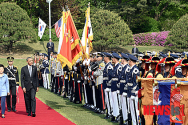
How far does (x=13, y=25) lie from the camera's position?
1332 inches

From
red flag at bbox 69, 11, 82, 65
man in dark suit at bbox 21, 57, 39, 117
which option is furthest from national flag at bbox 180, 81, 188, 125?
man in dark suit at bbox 21, 57, 39, 117

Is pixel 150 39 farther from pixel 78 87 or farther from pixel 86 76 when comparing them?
pixel 86 76

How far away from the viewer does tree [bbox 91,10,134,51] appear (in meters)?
36.6

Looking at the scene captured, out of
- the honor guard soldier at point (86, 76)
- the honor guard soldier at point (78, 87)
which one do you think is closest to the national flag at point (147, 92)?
the honor guard soldier at point (86, 76)

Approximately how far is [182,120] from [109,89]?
417cm

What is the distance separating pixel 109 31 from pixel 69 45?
82.4ft

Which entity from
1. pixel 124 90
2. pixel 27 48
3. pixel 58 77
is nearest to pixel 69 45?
pixel 124 90

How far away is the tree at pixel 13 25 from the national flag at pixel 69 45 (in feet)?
73.9

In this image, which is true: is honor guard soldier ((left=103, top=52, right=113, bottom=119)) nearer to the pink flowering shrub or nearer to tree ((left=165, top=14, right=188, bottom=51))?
tree ((left=165, top=14, right=188, bottom=51))

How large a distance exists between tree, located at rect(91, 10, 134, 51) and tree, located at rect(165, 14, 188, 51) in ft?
16.0

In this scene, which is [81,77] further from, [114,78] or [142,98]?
[142,98]

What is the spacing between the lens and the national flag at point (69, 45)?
12016 millimetres

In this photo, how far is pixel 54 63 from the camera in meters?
17.7

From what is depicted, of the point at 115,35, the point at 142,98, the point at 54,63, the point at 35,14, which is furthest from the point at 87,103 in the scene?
the point at 35,14
